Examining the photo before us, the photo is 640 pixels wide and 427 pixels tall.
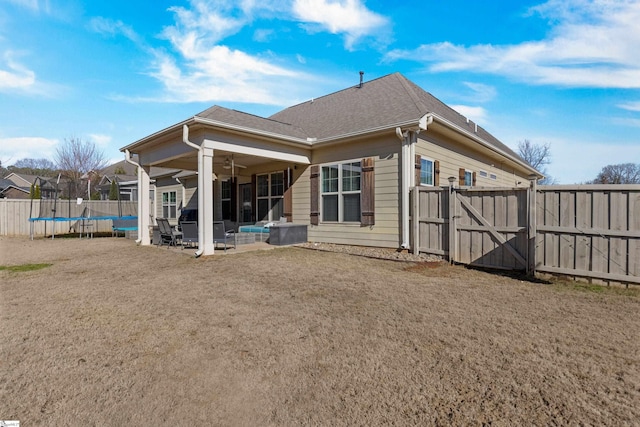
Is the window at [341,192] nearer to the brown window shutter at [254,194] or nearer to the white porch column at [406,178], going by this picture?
the white porch column at [406,178]

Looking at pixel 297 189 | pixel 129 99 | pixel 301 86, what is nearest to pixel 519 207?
pixel 297 189

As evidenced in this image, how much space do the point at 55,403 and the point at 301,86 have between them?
13680mm

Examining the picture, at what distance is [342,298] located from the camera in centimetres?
418

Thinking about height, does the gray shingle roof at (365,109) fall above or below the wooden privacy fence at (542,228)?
above

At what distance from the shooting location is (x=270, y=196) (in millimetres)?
11039

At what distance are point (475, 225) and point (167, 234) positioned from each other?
27.4ft

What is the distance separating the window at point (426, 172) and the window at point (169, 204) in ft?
44.2

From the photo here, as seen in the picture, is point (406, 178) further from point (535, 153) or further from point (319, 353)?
point (535, 153)

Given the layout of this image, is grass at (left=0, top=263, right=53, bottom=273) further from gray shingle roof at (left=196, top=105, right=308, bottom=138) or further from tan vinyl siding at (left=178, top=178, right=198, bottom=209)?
tan vinyl siding at (left=178, top=178, right=198, bottom=209)

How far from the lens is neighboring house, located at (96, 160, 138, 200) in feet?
67.9

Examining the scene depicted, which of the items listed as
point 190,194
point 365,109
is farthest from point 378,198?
point 190,194

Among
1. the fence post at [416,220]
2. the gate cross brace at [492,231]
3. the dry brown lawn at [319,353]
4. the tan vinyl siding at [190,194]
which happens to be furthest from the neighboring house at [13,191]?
the gate cross brace at [492,231]

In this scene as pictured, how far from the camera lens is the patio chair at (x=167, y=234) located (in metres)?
9.16

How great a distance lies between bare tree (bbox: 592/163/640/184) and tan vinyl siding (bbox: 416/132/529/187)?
33738 millimetres
